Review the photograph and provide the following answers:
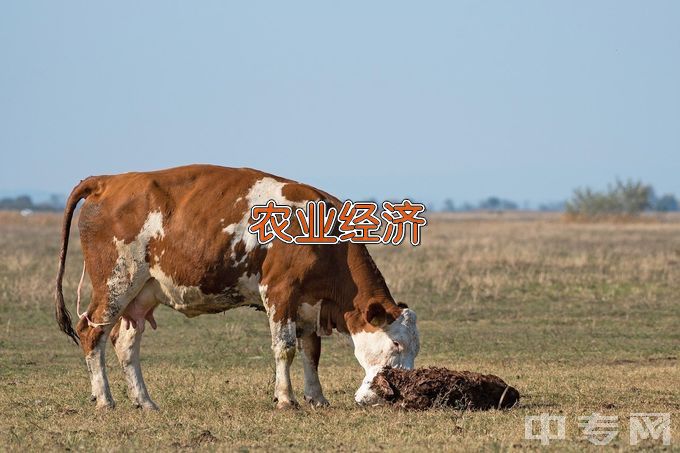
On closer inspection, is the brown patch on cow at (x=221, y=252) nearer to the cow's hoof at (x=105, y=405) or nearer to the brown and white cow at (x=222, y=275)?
the brown and white cow at (x=222, y=275)

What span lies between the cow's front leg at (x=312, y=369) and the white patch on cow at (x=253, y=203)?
1180mm

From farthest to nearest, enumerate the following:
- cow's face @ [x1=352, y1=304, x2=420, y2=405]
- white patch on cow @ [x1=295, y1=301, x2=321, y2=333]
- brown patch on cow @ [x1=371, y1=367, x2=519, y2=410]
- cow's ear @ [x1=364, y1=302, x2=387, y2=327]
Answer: white patch on cow @ [x1=295, y1=301, x2=321, y2=333] → cow's face @ [x1=352, y1=304, x2=420, y2=405] → cow's ear @ [x1=364, y1=302, x2=387, y2=327] → brown patch on cow @ [x1=371, y1=367, x2=519, y2=410]

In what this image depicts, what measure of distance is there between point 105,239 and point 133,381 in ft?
4.89

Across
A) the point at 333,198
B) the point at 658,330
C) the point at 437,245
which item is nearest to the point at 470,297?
the point at 658,330

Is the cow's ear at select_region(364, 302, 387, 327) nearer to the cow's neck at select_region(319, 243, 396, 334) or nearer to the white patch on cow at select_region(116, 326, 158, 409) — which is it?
the cow's neck at select_region(319, 243, 396, 334)


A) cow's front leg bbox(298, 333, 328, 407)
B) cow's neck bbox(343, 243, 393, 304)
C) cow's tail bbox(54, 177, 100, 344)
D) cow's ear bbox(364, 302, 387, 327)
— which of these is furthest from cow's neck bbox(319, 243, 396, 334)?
cow's tail bbox(54, 177, 100, 344)

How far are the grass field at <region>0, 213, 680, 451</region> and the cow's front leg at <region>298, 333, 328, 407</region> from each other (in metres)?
0.35

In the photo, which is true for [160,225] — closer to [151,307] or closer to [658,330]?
[151,307]

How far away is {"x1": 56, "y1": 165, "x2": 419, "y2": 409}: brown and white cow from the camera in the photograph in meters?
12.4

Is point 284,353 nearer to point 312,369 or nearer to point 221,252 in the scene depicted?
point 312,369

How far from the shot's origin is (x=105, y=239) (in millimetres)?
12938

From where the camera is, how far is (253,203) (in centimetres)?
1263

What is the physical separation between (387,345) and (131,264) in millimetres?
2760

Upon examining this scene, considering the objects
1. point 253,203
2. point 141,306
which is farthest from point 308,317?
point 141,306
